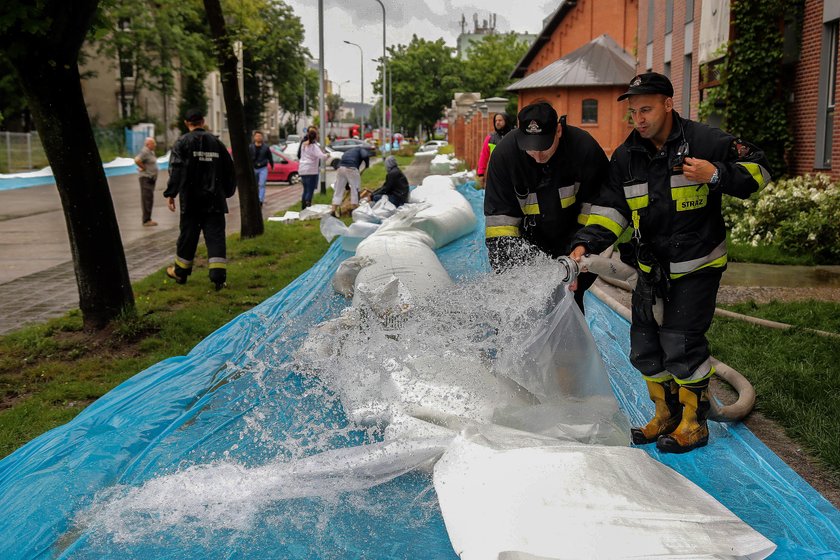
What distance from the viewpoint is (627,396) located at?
506 cm

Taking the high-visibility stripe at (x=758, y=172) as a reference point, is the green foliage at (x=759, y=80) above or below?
above

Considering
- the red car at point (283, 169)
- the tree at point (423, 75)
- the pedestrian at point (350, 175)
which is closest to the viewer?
the pedestrian at point (350, 175)

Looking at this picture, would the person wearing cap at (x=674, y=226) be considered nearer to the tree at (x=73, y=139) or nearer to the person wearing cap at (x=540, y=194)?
the person wearing cap at (x=540, y=194)

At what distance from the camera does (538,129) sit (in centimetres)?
452

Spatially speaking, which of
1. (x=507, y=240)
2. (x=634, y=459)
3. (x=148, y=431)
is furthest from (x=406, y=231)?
(x=634, y=459)

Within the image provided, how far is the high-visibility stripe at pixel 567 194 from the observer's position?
188 inches

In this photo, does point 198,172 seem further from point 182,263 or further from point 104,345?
point 104,345

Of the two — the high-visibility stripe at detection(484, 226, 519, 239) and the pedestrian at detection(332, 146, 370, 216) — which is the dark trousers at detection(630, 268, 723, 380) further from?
the pedestrian at detection(332, 146, 370, 216)

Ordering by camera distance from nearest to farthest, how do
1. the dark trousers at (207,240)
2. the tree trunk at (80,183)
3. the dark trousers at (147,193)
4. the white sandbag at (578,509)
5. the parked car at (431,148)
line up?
the white sandbag at (578,509) → the tree trunk at (80,183) → the dark trousers at (207,240) → the dark trousers at (147,193) → the parked car at (431,148)

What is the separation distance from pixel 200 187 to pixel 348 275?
235cm

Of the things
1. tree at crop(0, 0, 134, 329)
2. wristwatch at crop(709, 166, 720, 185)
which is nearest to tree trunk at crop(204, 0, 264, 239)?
tree at crop(0, 0, 134, 329)

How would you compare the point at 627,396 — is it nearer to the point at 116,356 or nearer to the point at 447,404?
the point at 447,404

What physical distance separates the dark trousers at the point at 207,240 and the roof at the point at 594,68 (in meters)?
31.5

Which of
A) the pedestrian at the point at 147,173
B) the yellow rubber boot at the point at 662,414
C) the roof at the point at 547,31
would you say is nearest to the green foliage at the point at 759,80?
the pedestrian at the point at 147,173
